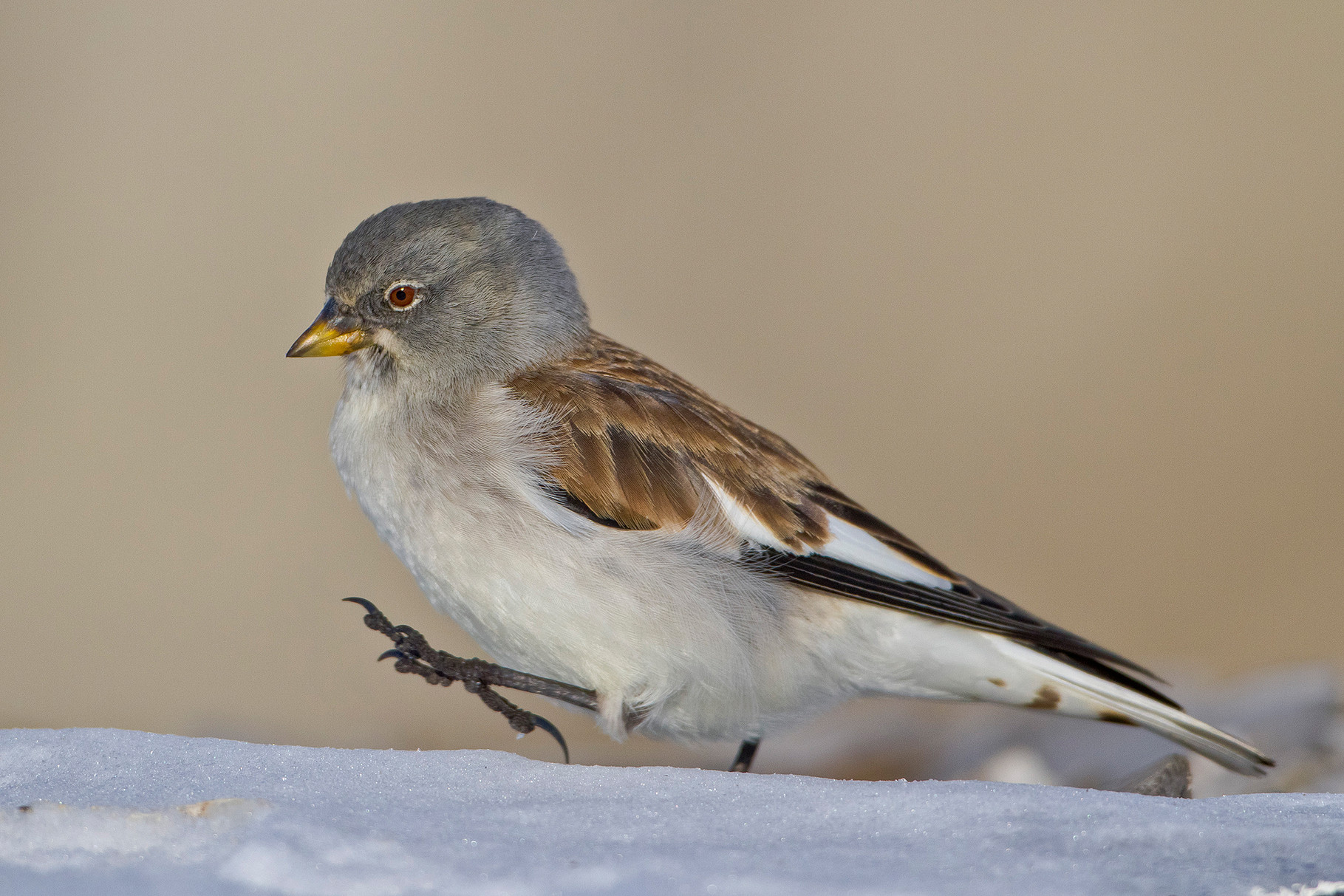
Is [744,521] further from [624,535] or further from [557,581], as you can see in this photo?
[557,581]

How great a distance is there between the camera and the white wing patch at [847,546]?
10.5 ft

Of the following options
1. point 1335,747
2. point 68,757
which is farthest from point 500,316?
point 1335,747

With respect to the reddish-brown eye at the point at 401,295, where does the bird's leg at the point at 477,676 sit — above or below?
below

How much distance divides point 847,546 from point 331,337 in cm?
164

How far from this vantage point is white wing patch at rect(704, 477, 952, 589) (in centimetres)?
320

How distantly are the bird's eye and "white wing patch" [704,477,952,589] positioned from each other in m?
1.08

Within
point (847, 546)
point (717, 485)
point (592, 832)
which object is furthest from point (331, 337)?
point (592, 832)

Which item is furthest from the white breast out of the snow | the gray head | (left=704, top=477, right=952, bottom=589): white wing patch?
the snow

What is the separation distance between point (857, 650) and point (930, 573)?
317mm

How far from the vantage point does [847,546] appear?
3309 millimetres

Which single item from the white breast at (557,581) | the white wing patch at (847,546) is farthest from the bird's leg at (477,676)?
the white wing patch at (847,546)

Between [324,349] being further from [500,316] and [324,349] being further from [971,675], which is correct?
[971,675]

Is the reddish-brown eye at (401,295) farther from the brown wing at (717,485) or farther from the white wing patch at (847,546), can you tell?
the white wing patch at (847,546)

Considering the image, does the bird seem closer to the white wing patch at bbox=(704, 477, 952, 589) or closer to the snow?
the white wing patch at bbox=(704, 477, 952, 589)
